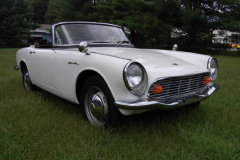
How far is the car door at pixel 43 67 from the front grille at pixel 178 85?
1.54 meters

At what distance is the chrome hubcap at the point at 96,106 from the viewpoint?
2.06 m

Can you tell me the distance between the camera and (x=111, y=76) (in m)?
1.83

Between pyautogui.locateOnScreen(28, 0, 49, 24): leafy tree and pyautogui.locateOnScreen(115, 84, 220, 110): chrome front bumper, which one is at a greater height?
pyautogui.locateOnScreen(28, 0, 49, 24): leafy tree

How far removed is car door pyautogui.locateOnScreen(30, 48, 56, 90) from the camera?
2736mm

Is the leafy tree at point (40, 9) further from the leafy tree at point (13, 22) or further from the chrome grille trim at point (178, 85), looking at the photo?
the chrome grille trim at point (178, 85)

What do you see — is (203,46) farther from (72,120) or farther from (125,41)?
(72,120)

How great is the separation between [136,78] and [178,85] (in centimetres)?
53

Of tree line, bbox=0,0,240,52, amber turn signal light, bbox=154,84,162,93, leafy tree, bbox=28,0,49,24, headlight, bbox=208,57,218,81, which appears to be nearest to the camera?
amber turn signal light, bbox=154,84,162,93

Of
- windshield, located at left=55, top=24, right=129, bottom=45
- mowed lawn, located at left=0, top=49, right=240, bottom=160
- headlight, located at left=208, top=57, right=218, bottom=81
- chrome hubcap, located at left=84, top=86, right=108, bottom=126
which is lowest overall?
mowed lawn, located at left=0, top=49, right=240, bottom=160

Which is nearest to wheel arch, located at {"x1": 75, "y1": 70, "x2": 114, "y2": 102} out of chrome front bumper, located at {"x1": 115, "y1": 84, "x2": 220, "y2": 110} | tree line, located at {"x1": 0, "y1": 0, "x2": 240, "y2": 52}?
chrome front bumper, located at {"x1": 115, "y1": 84, "x2": 220, "y2": 110}

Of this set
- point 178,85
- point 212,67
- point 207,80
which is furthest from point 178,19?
point 178,85

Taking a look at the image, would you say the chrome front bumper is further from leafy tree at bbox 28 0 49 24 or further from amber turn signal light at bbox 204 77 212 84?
leafy tree at bbox 28 0 49 24

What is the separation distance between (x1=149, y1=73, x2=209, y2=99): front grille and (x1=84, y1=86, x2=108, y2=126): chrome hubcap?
535 mm

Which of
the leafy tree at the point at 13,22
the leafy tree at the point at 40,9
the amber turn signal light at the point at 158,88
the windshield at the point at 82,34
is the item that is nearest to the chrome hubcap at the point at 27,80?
the windshield at the point at 82,34
